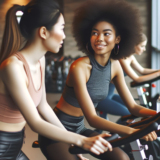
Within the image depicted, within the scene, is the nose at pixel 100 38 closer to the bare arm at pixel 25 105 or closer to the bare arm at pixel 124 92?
the bare arm at pixel 124 92

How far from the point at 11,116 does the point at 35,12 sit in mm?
537

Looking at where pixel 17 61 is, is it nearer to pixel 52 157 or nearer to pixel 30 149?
pixel 52 157

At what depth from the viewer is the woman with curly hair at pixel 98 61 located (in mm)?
1543

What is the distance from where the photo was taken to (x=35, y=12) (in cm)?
123

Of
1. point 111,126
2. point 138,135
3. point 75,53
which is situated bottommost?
point 75,53

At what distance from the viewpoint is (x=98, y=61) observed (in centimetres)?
166

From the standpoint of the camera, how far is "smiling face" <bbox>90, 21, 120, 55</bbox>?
5.27 ft

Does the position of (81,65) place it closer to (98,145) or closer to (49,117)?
(49,117)

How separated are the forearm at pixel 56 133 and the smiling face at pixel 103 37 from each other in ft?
2.37

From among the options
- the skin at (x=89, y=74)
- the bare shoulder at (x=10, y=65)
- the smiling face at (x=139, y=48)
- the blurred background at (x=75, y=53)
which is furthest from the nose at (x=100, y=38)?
the blurred background at (x=75, y=53)

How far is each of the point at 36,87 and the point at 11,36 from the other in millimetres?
289

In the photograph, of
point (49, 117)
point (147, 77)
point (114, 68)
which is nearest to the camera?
point (49, 117)

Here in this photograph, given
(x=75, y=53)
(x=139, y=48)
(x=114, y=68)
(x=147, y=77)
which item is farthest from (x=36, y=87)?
(x=75, y=53)

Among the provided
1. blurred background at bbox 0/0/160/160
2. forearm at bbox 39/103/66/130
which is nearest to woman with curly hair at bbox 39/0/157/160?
forearm at bbox 39/103/66/130
